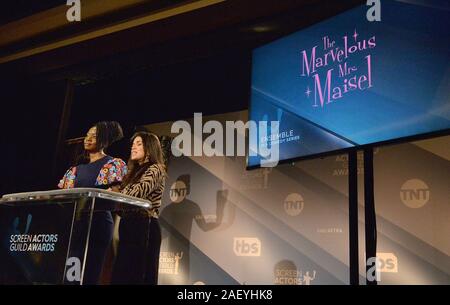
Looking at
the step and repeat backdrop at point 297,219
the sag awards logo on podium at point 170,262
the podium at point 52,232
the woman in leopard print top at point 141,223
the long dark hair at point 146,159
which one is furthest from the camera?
the sag awards logo on podium at point 170,262

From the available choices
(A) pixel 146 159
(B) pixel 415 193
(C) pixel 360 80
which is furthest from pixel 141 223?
(B) pixel 415 193

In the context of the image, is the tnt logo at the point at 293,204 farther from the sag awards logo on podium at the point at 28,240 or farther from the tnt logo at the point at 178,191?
the sag awards logo on podium at the point at 28,240

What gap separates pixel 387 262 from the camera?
7.28 feet

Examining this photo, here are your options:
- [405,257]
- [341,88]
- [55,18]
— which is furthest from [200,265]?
[55,18]

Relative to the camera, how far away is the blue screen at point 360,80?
1587 mm

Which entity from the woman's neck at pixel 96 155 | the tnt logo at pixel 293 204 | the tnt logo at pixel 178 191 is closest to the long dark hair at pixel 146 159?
the woman's neck at pixel 96 155

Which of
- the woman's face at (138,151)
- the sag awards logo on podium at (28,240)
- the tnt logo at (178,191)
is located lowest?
the sag awards logo on podium at (28,240)

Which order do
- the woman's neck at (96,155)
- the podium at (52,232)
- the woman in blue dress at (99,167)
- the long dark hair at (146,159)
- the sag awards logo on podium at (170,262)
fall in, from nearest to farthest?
the podium at (52,232) → the long dark hair at (146,159) → the woman in blue dress at (99,167) → the woman's neck at (96,155) → the sag awards logo on podium at (170,262)

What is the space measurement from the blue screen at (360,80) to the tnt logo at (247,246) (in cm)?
74

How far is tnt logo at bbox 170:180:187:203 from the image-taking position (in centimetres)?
319

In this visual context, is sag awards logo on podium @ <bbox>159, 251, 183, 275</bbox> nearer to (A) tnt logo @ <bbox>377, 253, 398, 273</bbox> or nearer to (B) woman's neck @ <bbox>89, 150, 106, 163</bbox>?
(B) woman's neck @ <bbox>89, 150, 106, 163</bbox>

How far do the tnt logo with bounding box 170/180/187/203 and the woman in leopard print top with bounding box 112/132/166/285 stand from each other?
54 centimetres

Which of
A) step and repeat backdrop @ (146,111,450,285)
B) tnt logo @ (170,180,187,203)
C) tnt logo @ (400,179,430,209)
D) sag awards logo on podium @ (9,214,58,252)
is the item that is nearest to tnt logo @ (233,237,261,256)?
step and repeat backdrop @ (146,111,450,285)
